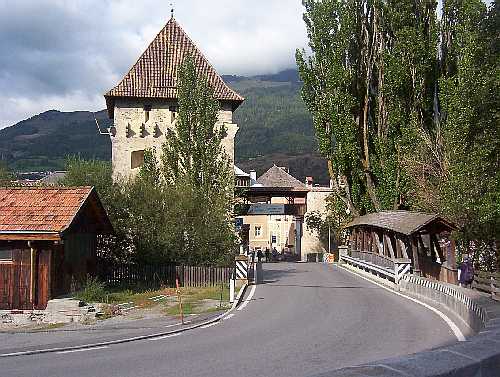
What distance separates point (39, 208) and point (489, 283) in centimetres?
1581

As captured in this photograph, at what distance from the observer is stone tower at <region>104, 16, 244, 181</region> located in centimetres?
4525

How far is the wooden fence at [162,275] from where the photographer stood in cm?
2878

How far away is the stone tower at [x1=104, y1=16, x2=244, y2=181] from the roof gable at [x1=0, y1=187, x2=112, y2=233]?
18.6 meters

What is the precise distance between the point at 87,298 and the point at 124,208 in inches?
274

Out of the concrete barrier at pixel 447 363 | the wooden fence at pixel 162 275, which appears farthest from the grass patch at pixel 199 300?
the concrete barrier at pixel 447 363

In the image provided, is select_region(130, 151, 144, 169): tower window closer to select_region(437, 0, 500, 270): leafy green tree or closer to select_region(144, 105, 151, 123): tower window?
select_region(144, 105, 151, 123): tower window

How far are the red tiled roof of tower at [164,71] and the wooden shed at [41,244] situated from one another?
20170 millimetres

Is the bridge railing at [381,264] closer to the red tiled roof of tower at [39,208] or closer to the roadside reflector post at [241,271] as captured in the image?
the roadside reflector post at [241,271]

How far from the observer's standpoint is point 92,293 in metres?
24.3

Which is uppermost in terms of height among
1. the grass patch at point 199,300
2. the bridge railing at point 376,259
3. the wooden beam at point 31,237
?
the wooden beam at point 31,237

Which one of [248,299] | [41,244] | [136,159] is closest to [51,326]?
[41,244]

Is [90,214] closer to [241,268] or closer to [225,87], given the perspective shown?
[241,268]

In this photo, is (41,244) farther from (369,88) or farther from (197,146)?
(369,88)

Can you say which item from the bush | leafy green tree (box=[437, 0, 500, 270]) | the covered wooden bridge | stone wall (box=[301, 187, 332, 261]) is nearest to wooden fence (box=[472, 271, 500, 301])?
the covered wooden bridge
